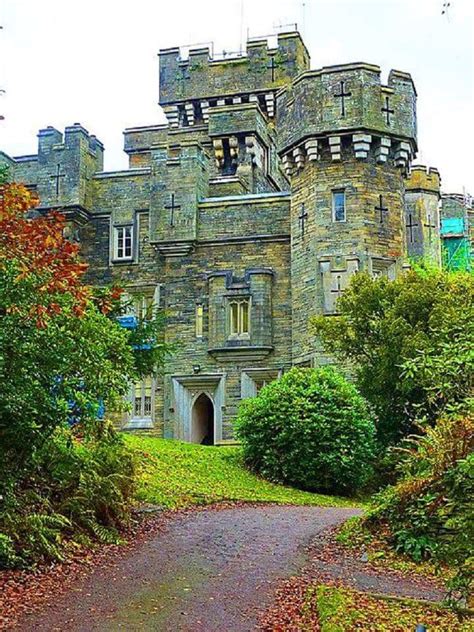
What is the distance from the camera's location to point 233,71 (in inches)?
1330

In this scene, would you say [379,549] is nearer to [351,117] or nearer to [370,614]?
A: [370,614]

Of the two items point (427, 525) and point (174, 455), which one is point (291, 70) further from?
point (427, 525)

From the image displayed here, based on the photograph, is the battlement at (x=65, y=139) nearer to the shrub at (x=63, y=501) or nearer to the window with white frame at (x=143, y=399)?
the window with white frame at (x=143, y=399)

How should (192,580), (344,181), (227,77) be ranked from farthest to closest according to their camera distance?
1. (227,77)
2. (344,181)
3. (192,580)

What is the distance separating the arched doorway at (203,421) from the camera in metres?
26.9

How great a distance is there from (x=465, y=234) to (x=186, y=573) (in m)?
39.0

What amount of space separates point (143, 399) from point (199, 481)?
35.5 feet

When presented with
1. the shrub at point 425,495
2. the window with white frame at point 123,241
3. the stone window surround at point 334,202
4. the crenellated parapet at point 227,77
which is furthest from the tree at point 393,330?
the crenellated parapet at point 227,77

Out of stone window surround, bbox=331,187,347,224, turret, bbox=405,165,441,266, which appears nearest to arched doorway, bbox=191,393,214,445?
stone window surround, bbox=331,187,347,224

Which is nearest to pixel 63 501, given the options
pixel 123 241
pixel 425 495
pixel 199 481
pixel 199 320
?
pixel 425 495

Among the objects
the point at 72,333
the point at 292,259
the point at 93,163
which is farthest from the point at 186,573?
the point at 93,163

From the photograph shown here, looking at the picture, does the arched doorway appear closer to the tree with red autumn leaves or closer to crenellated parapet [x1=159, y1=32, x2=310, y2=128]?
crenellated parapet [x1=159, y1=32, x2=310, y2=128]

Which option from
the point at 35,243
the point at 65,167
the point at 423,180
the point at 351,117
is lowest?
the point at 35,243

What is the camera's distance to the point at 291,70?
3322 cm
